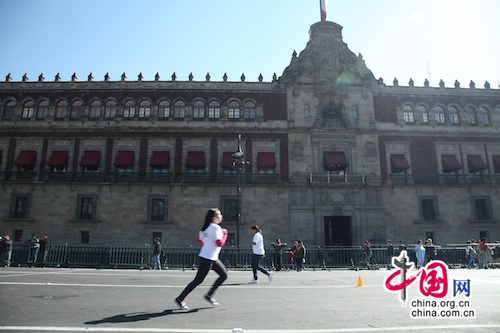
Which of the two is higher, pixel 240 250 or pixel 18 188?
pixel 18 188

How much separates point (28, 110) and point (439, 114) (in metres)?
37.6

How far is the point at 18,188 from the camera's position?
28.0 meters

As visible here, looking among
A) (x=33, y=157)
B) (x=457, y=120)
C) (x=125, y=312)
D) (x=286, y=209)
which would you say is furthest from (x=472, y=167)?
(x=33, y=157)

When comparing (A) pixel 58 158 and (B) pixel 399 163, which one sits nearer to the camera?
(A) pixel 58 158

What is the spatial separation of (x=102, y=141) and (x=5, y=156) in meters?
8.42

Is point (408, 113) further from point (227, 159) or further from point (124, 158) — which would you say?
point (124, 158)

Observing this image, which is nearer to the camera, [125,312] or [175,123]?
[125,312]

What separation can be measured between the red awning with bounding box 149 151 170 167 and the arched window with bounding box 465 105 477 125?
1087 inches

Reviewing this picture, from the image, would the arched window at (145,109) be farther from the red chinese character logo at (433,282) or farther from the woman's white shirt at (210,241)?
the red chinese character logo at (433,282)

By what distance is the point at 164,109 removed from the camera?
30.1 m

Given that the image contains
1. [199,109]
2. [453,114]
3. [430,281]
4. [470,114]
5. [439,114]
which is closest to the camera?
[430,281]

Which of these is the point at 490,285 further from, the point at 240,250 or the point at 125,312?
the point at 240,250

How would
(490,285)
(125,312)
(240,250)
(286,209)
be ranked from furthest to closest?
(286,209), (240,250), (490,285), (125,312)

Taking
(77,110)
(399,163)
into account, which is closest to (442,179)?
(399,163)
